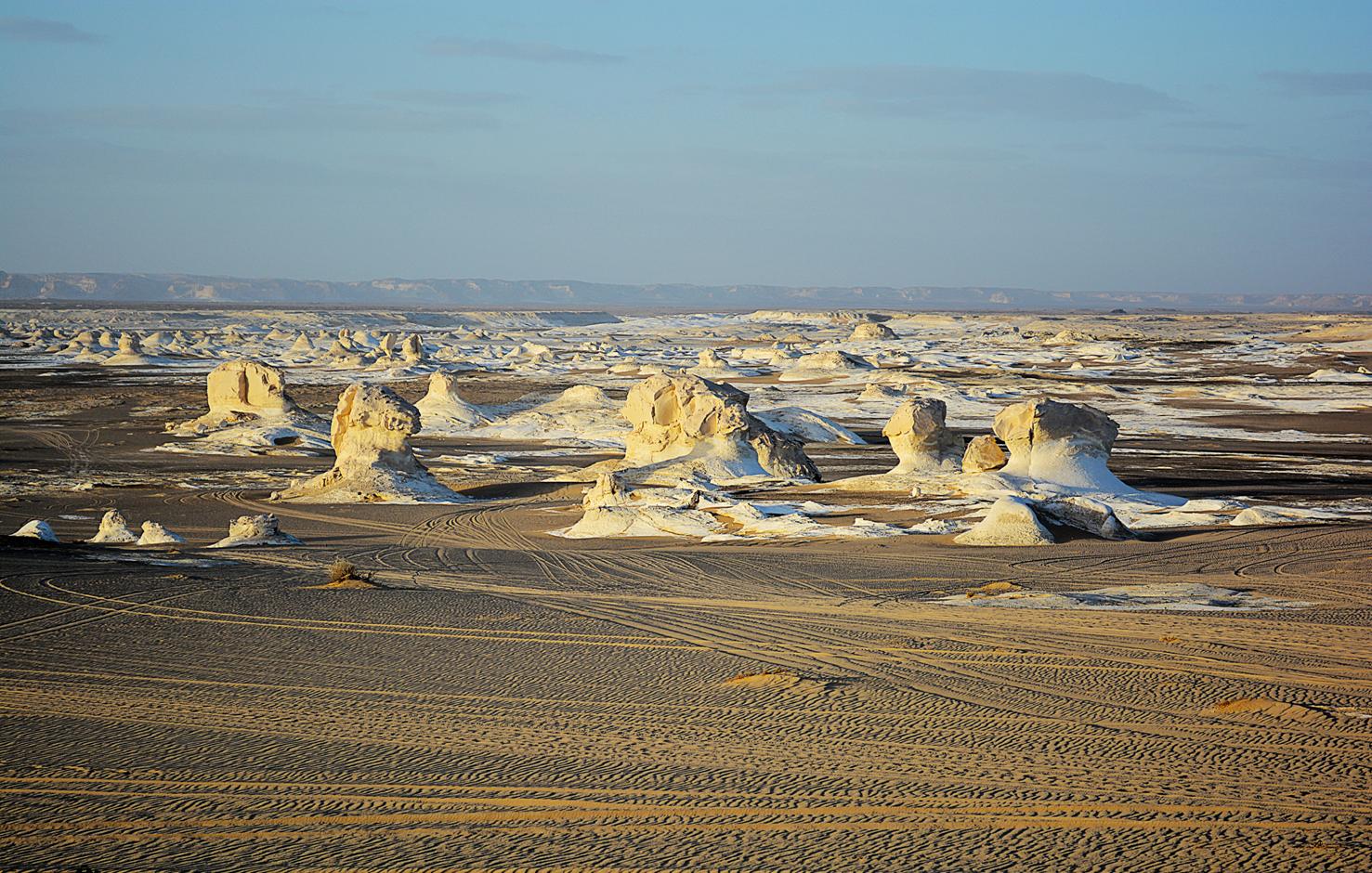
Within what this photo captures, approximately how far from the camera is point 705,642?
1095cm

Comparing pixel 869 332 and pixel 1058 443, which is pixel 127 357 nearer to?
pixel 869 332

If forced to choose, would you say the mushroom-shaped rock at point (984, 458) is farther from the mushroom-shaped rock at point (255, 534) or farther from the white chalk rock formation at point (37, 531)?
the white chalk rock formation at point (37, 531)

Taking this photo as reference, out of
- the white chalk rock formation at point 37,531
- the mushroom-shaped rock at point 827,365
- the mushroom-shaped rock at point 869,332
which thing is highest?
the mushroom-shaped rock at point 869,332

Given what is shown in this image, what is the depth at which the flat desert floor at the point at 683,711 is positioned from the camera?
6219 millimetres

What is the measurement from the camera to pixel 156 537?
17109 mm

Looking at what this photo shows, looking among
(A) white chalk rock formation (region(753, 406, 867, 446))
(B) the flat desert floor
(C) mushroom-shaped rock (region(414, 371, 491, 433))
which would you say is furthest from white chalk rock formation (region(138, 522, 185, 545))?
(C) mushroom-shaped rock (region(414, 371, 491, 433))

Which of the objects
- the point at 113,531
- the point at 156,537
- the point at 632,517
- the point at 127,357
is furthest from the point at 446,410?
the point at 127,357

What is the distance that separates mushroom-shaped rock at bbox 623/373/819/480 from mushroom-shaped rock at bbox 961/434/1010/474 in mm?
3549

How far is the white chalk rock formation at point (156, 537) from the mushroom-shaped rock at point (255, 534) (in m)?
0.52

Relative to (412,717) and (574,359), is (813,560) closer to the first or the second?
(412,717)

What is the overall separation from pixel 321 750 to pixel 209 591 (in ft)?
19.4

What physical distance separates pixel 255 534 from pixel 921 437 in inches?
473

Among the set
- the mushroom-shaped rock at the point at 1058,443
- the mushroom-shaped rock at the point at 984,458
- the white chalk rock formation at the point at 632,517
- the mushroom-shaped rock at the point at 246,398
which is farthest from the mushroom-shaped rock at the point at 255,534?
the mushroom-shaped rock at the point at 246,398

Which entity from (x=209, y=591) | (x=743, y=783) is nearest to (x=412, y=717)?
(x=743, y=783)
